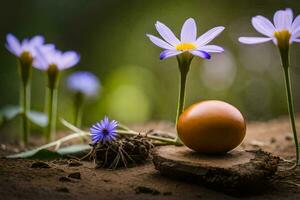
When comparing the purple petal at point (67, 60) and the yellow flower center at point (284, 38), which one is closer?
→ the yellow flower center at point (284, 38)

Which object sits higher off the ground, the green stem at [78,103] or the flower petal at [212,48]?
the flower petal at [212,48]

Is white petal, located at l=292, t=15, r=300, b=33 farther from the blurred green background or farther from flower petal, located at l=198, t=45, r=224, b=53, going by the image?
the blurred green background

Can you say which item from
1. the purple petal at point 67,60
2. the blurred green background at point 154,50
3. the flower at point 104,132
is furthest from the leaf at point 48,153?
the blurred green background at point 154,50

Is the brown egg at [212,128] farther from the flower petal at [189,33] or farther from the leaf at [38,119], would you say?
the leaf at [38,119]

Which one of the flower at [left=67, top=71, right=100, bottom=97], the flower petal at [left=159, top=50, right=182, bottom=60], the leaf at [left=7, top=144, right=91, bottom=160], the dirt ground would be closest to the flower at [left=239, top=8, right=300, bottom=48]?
the flower petal at [left=159, top=50, right=182, bottom=60]

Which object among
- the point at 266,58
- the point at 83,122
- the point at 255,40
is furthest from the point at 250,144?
the point at 266,58

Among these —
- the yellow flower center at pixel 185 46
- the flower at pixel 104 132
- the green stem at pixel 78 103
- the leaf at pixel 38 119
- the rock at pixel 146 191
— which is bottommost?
the rock at pixel 146 191

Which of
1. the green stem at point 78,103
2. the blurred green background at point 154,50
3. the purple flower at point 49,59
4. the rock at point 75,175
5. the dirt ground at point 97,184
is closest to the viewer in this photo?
the dirt ground at point 97,184

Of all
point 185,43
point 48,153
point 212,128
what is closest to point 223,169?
point 212,128
